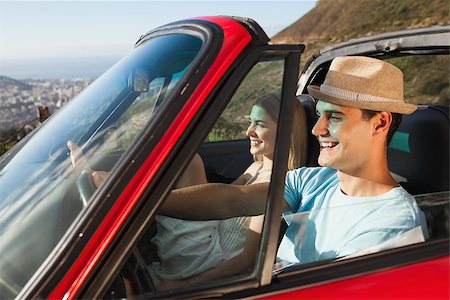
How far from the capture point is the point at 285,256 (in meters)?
1.69

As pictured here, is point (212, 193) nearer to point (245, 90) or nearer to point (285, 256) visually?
point (285, 256)

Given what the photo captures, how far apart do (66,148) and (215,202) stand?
466mm

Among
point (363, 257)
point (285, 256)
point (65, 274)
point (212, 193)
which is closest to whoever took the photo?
point (65, 274)

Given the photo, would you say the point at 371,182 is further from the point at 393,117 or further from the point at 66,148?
the point at 66,148

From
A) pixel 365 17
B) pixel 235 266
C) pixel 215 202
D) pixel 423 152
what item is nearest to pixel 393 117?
pixel 423 152

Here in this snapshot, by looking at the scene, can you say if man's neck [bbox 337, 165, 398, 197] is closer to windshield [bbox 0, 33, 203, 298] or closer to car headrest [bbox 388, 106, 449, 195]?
car headrest [bbox 388, 106, 449, 195]

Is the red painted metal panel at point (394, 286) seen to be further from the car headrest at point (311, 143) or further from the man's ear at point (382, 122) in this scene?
the car headrest at point (311, 143)

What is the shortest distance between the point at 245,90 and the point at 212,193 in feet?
1.53

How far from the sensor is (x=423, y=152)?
236 cm

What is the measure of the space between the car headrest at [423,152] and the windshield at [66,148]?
116 cm

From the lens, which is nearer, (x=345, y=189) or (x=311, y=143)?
(x=345, y=189)

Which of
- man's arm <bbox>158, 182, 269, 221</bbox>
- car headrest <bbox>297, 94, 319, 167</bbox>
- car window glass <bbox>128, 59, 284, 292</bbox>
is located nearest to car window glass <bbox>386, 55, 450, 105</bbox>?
car headrest <bbox>297, 94, 319, 167</bbox>

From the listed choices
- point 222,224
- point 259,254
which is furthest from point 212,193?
point 259,254

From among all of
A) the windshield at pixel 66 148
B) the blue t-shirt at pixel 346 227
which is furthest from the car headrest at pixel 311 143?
the windshield at pixel 66 148
